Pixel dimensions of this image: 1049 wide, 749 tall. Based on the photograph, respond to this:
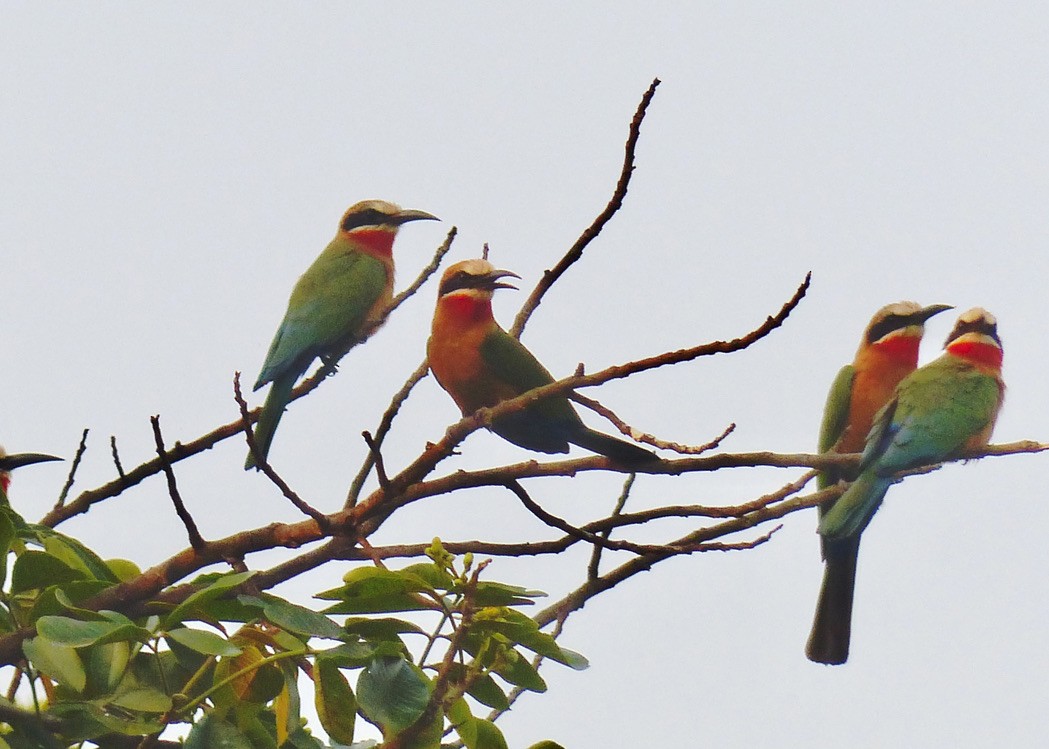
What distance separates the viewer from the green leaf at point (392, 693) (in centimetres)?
213

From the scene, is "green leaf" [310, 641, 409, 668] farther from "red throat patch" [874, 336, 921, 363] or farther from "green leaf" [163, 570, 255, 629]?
"red throat patch" [874, 336, 921, 363]

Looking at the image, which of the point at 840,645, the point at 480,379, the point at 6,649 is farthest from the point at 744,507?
the point at 840,645

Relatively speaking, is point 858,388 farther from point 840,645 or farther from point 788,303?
point 788,303

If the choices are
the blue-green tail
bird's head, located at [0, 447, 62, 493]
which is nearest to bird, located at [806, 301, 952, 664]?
the blue-green tail

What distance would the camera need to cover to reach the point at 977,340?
19.3ft

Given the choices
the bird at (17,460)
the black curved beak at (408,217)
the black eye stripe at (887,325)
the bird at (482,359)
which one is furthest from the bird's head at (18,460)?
the black eye stripe at (887,325)

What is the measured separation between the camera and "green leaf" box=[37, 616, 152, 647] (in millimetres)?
2068

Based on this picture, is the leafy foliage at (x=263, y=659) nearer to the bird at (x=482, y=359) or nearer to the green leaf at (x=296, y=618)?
the green leaf at (x=296, y=618)

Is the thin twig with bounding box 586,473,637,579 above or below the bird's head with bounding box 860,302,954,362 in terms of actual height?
below

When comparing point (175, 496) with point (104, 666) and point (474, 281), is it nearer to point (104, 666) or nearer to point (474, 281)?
point (104, 666)

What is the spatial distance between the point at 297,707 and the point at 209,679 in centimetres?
18

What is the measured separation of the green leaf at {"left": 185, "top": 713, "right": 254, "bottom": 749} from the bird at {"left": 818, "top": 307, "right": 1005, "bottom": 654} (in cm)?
298

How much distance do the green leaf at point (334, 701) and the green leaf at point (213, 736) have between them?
14cm

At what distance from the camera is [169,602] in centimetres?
249
